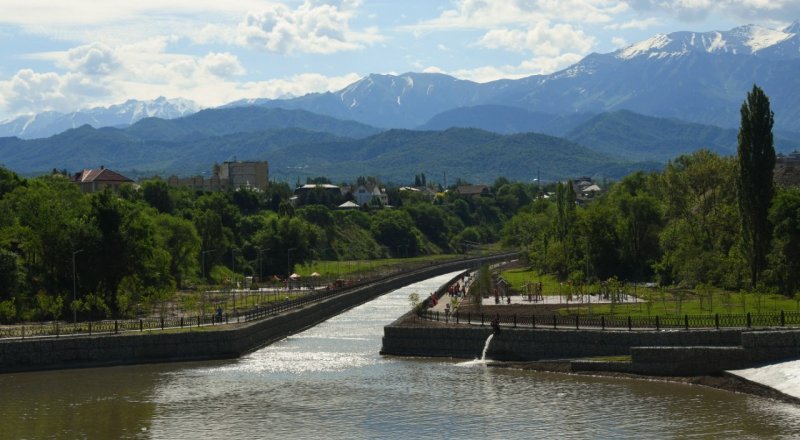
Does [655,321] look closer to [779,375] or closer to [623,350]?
[623,350]

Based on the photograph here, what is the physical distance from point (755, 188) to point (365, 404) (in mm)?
44426

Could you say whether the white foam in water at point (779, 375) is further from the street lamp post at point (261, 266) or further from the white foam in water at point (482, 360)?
the street lamp post at point (261, 266)

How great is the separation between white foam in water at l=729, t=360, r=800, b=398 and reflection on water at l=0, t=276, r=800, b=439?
134 centimetres

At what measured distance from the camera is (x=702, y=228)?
374 ft

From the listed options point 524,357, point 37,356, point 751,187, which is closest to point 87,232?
point 37,356

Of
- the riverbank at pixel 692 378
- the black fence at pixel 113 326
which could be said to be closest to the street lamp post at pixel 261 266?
the black fence at pixel 113 326

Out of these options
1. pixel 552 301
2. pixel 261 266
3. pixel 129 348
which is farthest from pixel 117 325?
pixel 261 266

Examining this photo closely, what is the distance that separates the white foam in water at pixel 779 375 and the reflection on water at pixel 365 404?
1343 millimetres

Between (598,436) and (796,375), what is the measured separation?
14028 millimetres

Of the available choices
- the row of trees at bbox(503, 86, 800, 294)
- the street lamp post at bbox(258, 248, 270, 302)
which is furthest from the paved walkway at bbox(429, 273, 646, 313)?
the street lamp post at bbox(258, 248, 270, 302)

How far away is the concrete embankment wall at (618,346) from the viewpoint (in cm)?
6291

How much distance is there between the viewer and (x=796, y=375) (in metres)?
59.1

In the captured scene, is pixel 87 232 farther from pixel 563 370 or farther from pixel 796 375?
pixel 796 375

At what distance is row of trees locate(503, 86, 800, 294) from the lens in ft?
298
